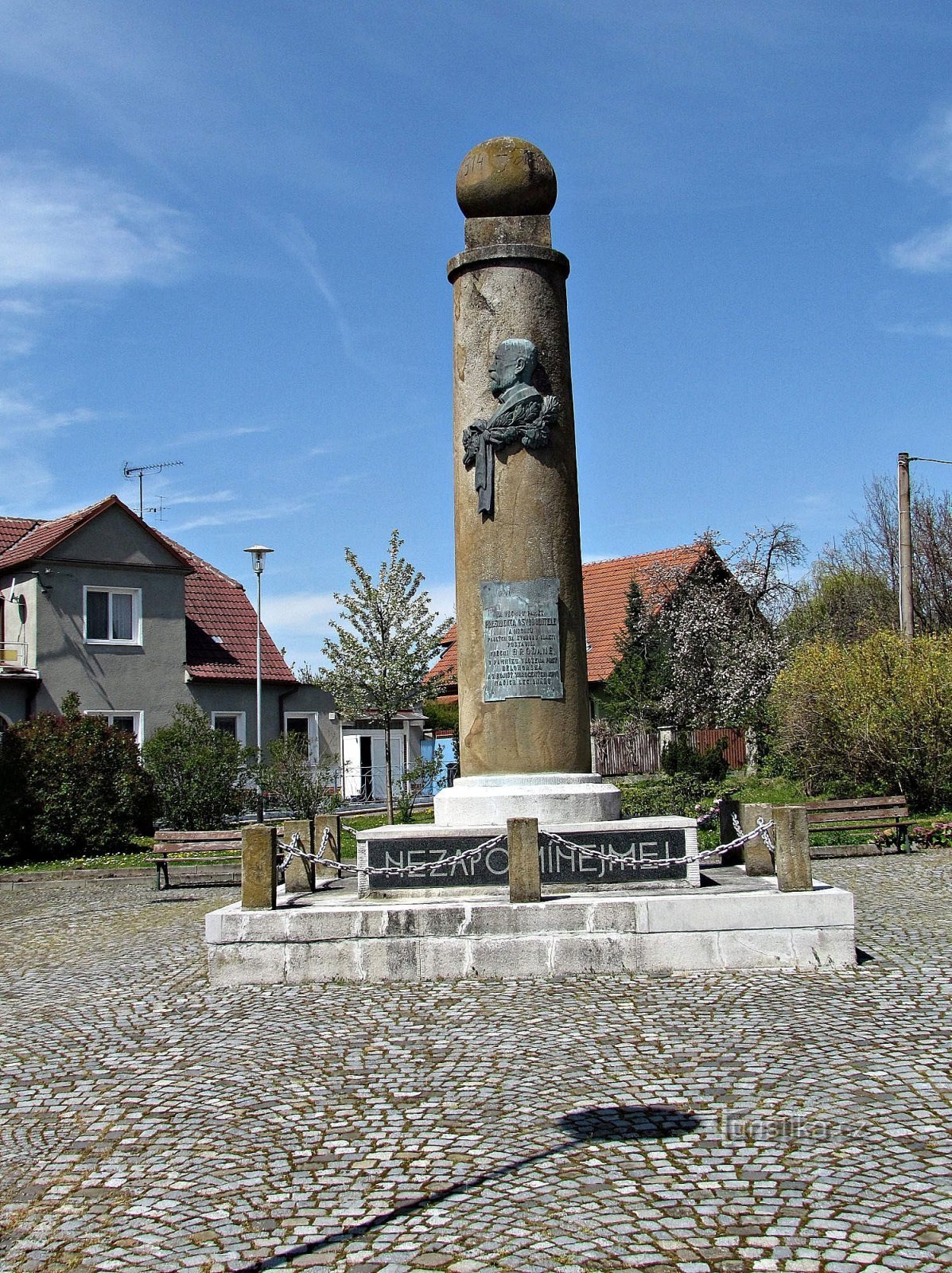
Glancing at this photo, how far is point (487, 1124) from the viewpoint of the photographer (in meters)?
5.73

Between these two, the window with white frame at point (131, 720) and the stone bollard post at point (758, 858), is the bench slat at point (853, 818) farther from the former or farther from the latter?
the window with white frame at point (131, 720)

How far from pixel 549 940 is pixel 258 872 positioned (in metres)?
2.24

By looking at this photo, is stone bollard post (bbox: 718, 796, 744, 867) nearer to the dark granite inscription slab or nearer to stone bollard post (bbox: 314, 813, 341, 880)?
the dark granite inscription slab

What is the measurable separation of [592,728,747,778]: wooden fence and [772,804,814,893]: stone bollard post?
25.7 m

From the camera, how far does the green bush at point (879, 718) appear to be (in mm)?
21031

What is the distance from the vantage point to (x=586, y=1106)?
5914 millimetres

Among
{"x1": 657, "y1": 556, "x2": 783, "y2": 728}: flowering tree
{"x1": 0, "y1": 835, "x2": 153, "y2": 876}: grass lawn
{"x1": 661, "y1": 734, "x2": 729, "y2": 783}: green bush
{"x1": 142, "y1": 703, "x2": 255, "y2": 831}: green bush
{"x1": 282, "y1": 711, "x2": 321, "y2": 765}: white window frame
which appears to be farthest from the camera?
{"x1": 282, "y1": 711, "x2": 321, "y2": 765}: white window frame

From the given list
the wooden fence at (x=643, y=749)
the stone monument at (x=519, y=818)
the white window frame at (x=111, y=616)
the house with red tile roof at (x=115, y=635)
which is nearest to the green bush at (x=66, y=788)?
the house with red tile roof at (x=115, y=635)

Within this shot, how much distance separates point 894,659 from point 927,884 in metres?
8.59

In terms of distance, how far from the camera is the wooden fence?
116ft

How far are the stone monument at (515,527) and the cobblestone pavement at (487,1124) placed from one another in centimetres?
238

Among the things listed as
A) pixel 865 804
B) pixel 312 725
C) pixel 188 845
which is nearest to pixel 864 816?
pixel 865 804

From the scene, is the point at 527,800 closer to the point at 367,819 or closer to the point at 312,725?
the point at 367,819

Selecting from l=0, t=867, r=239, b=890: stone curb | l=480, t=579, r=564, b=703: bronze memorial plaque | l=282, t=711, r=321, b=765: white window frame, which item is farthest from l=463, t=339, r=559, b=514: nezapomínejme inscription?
l=282, t=711, r=321, b=765: white window frame
